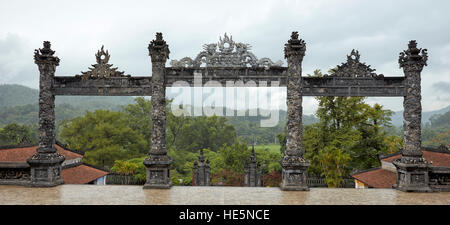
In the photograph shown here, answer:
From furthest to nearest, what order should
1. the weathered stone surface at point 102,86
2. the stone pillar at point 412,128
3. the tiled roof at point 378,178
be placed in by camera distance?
the tiled roof at point 378,178, the weathered stone surface at point 102,86, the stone pillar at point 412,128

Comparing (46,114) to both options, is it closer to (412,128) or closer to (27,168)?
(27,168)

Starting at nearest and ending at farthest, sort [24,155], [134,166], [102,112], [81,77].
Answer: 1. [81,77]
2. [24,155]
3. [134,166]
4. [102,112]

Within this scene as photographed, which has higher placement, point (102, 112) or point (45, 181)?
point (102, 112)

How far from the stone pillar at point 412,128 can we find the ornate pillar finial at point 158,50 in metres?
8.19

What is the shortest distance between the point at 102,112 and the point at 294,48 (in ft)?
91.0

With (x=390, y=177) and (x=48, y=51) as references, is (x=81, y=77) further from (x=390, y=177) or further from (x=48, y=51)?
(x=390, y=177)

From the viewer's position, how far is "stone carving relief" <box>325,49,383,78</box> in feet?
29.6

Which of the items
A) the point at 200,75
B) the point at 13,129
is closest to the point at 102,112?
the point at 13,129

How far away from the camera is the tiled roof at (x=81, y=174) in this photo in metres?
13.1

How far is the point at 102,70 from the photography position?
9.30 m

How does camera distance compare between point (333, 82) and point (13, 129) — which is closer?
point (333, 82)

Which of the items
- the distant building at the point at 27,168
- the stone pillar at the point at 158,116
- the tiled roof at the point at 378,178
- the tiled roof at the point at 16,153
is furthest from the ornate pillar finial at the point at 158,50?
the tiled roof at the point at 378,178

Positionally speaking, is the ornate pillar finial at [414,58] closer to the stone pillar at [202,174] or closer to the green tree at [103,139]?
the stone pillar at [202,174]

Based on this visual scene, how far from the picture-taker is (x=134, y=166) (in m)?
23.1
